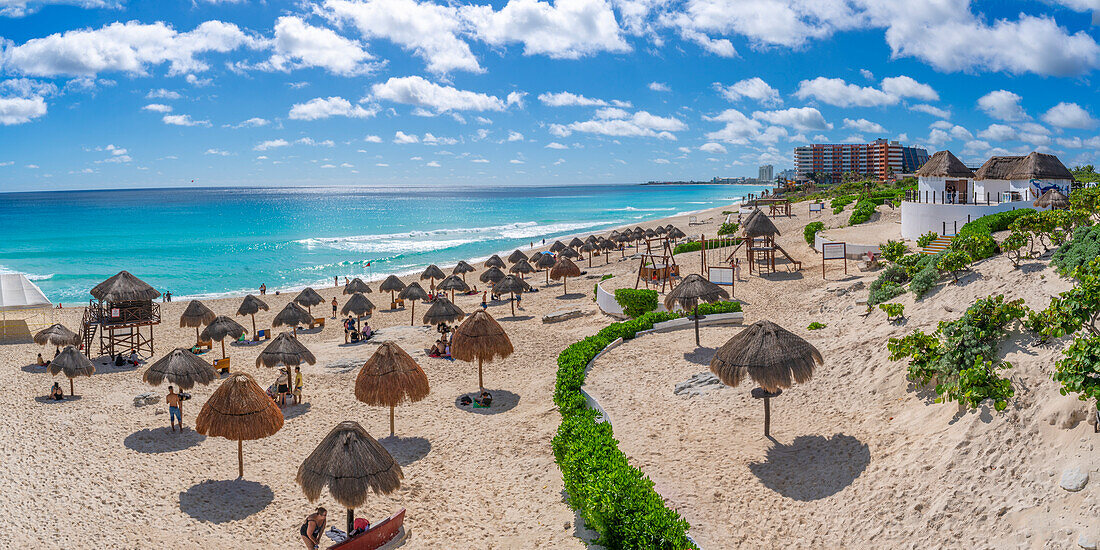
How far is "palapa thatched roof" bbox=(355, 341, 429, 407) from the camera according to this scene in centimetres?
1317

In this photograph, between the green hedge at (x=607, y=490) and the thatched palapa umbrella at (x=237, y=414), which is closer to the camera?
the green hedge at (x=607, y=490)

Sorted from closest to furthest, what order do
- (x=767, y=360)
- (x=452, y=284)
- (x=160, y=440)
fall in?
(x=767, y=360) < (x=160, y=440) < (x=452, y=284)

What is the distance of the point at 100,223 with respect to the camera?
11231 centimetres

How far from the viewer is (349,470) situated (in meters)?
9.43

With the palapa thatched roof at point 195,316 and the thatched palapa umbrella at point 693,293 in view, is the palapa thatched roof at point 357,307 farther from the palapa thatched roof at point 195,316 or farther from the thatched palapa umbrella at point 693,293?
the thatched palapa umbrella at point 693,293

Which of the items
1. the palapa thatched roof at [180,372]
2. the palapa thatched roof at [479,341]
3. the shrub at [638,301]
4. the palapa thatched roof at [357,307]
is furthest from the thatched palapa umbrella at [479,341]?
the palapa thatched roof at [357,307]

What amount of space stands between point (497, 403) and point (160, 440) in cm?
804

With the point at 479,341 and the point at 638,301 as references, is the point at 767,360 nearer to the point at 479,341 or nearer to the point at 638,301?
the point at 479,341

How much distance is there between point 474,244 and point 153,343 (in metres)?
45.9

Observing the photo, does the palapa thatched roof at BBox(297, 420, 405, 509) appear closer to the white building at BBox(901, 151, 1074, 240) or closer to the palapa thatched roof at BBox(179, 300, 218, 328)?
the palapa thatched roof at BBox(179, 300, 218, 328)

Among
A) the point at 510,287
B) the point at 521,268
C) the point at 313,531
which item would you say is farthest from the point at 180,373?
the point at 521,268

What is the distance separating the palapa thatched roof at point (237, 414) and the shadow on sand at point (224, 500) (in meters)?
1.00

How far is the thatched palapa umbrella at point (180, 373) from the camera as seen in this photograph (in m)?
14.8

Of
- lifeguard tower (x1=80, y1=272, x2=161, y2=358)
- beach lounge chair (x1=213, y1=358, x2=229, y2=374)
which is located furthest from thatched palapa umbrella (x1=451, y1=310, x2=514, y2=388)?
lifeguard tower (x1=80, y1=272, x2=161, y2=358)
